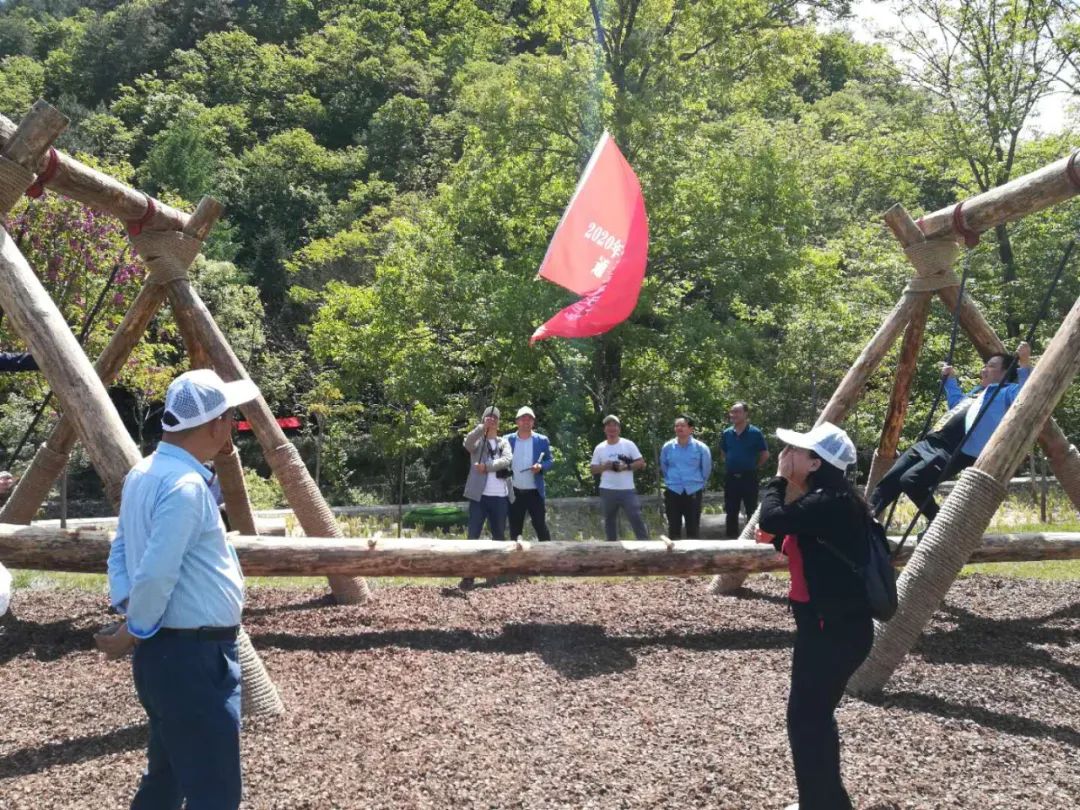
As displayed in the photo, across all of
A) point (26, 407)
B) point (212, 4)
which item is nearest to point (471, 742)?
point (26, 407)

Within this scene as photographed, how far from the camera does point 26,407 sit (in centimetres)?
2048

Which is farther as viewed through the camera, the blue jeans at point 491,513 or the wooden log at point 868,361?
the blue jeans at point 491,513

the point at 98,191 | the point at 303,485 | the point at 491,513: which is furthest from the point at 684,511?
the point at 98,191

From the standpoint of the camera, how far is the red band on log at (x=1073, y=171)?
→ 266 inches

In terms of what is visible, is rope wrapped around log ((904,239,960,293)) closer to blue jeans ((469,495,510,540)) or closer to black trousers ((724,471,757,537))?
black trousers ((724,471,757,537))

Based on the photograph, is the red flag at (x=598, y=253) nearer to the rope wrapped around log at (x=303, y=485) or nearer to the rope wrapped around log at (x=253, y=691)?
the rope wrapped around log at (x=303, y=485)

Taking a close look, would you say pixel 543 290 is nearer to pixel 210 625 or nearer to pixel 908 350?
pixel 908 350

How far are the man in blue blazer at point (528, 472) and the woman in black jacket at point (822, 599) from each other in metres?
6.04

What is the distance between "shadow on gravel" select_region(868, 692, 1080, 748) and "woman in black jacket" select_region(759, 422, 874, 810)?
78.2 inches

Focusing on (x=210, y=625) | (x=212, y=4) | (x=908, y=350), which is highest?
(x=212, y=4)

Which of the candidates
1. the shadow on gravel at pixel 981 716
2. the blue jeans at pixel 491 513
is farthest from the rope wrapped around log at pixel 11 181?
the shadow on gravel at pixel 981 716

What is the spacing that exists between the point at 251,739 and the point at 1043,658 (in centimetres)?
538

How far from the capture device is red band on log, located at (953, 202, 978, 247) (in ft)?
25.7

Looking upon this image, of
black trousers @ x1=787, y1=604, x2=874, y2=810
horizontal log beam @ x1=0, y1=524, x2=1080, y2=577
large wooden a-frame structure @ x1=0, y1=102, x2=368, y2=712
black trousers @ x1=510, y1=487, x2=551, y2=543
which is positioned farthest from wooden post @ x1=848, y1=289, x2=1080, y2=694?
black trousers @ x1=510, y1=487, x2=551, y2=543
